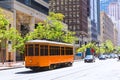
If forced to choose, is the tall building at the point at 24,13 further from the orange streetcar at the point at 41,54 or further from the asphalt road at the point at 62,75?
the asphalt road at the point at 62,75

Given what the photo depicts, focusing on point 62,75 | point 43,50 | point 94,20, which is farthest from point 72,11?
point 62,75

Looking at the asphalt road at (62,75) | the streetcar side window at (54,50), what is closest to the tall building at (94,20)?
the streetcar side window at (54,50)

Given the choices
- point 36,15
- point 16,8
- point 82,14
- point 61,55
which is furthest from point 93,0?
point 61,55

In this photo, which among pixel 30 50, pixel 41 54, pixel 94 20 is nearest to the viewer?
pixel 30 50

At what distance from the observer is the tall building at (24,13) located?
69.3 metres

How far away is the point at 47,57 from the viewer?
1394 inches

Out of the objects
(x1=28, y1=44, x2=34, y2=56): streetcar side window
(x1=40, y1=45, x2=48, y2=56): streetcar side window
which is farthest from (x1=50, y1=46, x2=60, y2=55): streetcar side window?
(x1=28, y1=44, x2=34, y2=56): streetcar side window

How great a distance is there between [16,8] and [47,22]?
8980mm

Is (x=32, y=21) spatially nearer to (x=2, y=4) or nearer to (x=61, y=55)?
(x=2, y=4)

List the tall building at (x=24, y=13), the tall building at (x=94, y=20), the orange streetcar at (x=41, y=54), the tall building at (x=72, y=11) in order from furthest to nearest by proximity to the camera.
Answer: the tall building at (x=94, y=20) → the tall building at (x=72, y=11) → the tall building at (x=24, y=13) → the orange streetcar at (x=41, y=54)

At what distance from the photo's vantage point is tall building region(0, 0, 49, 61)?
227 feet

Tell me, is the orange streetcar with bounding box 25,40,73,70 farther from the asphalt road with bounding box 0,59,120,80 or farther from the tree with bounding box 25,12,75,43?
the tree with bounding box 25,12,75,43

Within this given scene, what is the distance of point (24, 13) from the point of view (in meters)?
75.1

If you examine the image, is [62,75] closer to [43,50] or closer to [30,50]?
[30,50]
